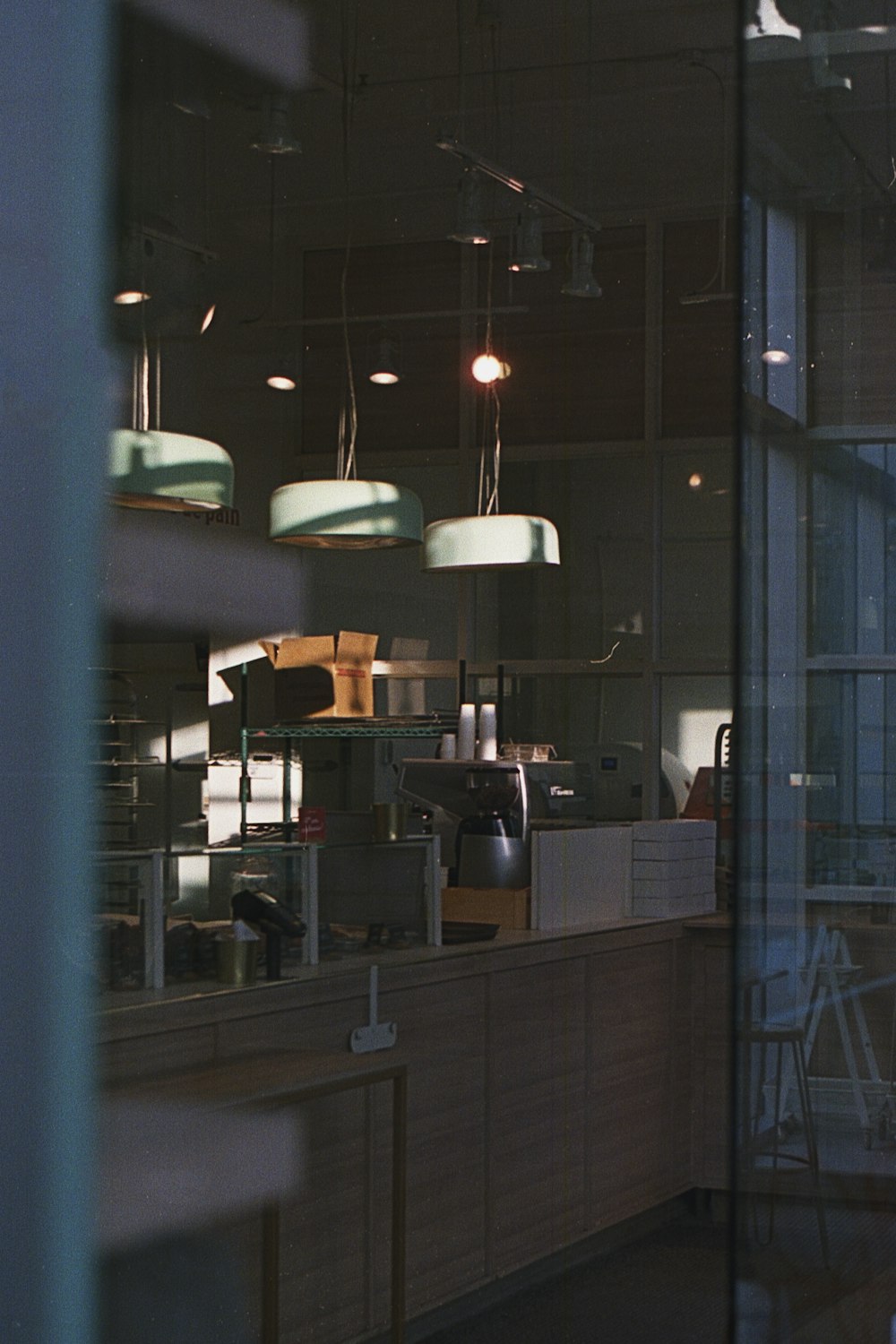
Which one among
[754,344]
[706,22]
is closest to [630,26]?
[706,22]

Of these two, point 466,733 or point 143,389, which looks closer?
point 143,389

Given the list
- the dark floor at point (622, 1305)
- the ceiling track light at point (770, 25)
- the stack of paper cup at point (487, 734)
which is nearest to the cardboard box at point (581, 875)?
the stack of paper cup at point (487, 734)

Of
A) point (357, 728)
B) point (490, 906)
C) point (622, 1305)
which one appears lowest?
point (622, 1305)

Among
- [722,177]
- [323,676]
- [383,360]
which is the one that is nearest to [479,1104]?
[323,676]

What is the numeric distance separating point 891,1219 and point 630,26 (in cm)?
159

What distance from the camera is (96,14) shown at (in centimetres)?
76

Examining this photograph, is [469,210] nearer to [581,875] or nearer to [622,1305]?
[581,875]

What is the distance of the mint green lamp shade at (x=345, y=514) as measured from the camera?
162cm

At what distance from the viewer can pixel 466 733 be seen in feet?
7.31

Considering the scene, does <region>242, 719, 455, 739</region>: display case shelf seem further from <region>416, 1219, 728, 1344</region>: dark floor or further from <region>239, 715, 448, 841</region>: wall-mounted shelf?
<region>416, 1219, 728, 1344</region>: dark floor

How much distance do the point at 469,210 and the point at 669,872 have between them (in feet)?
3.95

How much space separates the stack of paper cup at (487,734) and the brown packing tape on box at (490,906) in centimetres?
24

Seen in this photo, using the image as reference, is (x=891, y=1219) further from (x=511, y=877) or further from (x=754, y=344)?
(x=511, y=877)

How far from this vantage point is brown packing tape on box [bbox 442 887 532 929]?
243cm
